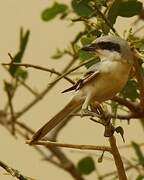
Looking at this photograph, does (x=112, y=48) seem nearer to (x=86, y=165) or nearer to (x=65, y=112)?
(x=65, y=112)

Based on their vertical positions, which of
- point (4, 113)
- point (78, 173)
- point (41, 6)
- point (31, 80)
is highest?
point (41, 6)

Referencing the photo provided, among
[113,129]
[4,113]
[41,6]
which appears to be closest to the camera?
[113,129]

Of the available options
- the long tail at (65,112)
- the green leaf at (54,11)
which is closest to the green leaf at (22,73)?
the green leaf at (54,11)

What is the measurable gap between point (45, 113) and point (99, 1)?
2.78ft

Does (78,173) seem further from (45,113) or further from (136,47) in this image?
(45,113)

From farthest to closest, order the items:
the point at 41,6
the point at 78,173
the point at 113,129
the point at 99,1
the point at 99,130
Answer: the point at 41,6
the point at 99,130
the point at 78,173
the point at 99,1
the point at 113,129

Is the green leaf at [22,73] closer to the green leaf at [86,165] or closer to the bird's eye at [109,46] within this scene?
the green leaf at [86,165]

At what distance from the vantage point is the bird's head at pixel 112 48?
53 cm

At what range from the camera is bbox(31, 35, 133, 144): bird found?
0.54 m

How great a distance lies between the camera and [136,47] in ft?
1.97

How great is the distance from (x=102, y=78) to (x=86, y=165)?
1.46 feet

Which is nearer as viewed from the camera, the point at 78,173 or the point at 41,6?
the point at 78,173

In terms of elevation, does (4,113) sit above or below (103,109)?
above

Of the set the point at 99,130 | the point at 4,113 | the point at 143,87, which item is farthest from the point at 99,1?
the point at 99,130
